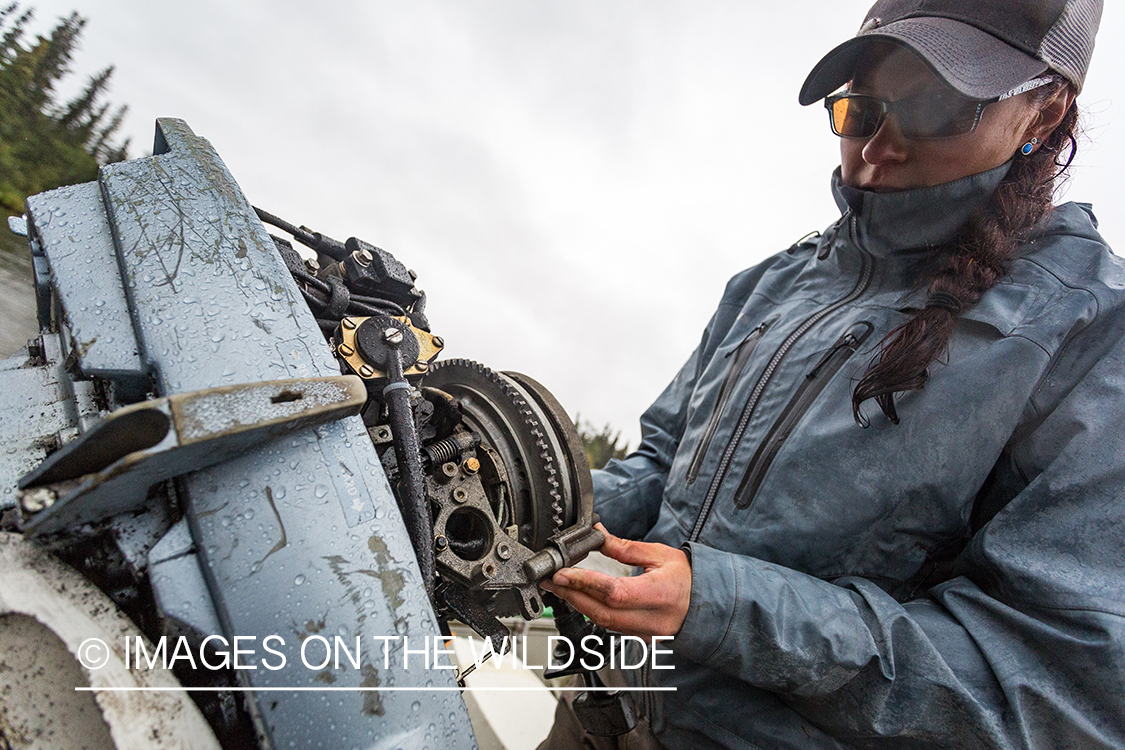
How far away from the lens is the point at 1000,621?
3.96ft

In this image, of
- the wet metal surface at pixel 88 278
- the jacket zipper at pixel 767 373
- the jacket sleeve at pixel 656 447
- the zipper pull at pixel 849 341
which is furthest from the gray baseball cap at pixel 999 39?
the wet metal surface at pixel 88 278

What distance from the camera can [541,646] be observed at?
15.6 ft

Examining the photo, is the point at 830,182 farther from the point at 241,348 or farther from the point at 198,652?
the point at 198,652

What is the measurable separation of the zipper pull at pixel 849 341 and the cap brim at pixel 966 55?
0.61 meters

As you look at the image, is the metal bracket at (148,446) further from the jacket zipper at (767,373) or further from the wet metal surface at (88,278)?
the jacket zipper at (767,373)

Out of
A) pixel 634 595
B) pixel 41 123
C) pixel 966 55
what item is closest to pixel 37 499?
pixel 634 595

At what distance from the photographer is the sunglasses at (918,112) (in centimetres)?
135

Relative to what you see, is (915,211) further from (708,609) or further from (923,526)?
(708,609)

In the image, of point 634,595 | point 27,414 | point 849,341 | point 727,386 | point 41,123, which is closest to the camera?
point 27,414

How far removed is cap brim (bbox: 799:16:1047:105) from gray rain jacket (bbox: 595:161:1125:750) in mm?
234

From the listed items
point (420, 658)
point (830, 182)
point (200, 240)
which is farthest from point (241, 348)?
point (830, 182)

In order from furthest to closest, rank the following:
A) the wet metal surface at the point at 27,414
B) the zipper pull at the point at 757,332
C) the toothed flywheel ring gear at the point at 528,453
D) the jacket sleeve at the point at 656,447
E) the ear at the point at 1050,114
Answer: the jacket sleeve at the point at 656,447 → the zipper pull at the point at 757,332 → the ear at the point at 1050,114 → the toothed flywheel ring gear at the point at 528,453 → the wet metal surface at the point at 27,414

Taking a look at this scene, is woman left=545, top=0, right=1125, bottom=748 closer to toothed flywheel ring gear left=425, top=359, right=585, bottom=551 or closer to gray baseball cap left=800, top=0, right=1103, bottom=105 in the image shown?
gray baseball cap left=800, top=0, right=1103, bottom=105

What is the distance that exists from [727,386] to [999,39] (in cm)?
114
